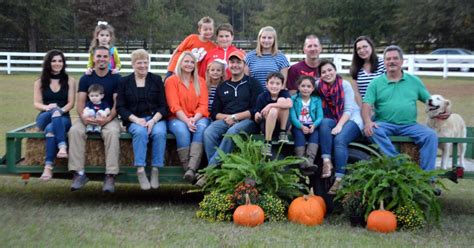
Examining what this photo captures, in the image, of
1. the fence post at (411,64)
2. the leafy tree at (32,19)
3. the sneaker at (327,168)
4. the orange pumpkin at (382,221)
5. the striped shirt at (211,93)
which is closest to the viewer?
the orange pumpkin at (382,221)

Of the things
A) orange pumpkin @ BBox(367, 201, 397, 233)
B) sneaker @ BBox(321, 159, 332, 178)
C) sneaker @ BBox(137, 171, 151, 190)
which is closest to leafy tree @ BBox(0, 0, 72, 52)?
sneaker @ BBox(137, 171, 151, 190)

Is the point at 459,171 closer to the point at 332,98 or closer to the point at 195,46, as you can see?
the point at 332,98

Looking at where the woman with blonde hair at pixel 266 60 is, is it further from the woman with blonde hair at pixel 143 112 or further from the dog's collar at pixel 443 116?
the dog's collar at pixel 443 116

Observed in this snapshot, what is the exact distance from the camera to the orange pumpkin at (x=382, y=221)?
5.86 m

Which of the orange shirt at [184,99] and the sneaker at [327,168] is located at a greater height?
the orange shirt at [184,99]

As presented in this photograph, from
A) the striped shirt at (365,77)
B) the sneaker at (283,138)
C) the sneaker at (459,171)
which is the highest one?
the striped shirt at (365,77)

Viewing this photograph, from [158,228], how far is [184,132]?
1.17 m

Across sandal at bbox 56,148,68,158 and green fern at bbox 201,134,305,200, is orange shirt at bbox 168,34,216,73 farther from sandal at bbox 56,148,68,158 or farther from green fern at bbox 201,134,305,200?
sandal at bbox 56,148,68,158

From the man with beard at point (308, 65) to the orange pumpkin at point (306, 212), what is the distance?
142cm

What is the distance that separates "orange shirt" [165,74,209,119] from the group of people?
0.01m

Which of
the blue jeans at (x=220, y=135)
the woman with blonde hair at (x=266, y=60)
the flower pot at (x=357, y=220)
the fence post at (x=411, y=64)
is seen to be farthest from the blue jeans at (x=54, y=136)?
the fence post at (x=411, y=64)

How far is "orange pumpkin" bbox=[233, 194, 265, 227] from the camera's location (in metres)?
5.96

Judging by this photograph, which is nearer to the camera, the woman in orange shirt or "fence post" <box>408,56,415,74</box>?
the woman in orange shirt

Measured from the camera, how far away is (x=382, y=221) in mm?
5867
